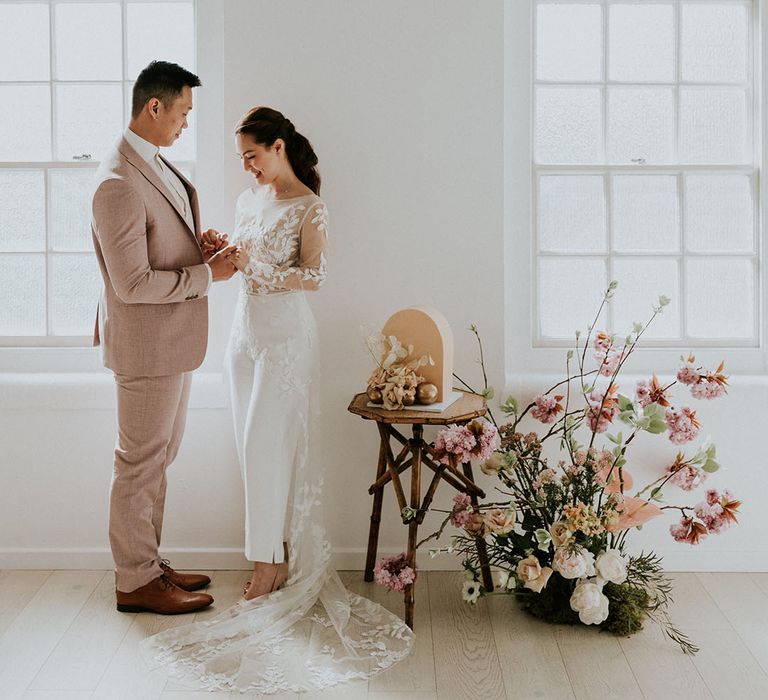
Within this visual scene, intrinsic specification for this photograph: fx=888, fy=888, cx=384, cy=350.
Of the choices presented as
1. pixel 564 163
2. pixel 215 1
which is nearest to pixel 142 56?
pixel 215 1

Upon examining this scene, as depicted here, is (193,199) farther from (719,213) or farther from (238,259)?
(719,213)

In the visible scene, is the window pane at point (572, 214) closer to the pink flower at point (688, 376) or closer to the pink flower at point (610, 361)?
the pink flower at point (610, 361)

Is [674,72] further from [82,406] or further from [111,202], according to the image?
[82,406]

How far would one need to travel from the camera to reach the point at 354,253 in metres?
3.56

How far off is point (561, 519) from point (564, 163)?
5.11ft

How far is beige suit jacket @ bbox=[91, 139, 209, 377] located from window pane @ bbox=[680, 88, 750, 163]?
Answer: 2.09m

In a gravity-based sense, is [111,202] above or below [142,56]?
below

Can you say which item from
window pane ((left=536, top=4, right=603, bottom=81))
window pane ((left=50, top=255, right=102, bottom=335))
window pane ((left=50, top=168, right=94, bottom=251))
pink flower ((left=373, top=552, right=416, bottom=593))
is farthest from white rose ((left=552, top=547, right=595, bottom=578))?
window pane ((left=50, top=168, right=94, bottom=251))

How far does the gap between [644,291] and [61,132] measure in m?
2.59

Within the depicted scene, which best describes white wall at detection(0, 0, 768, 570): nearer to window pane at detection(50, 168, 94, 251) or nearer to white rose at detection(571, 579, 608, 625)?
window pane at detection(50, 168, 94, 251)

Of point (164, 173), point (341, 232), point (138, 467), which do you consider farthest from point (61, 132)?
point (138, 467)

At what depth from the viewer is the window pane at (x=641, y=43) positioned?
375cm

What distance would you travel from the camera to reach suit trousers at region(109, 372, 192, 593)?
3189 millimetres

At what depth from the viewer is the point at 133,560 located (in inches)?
129
